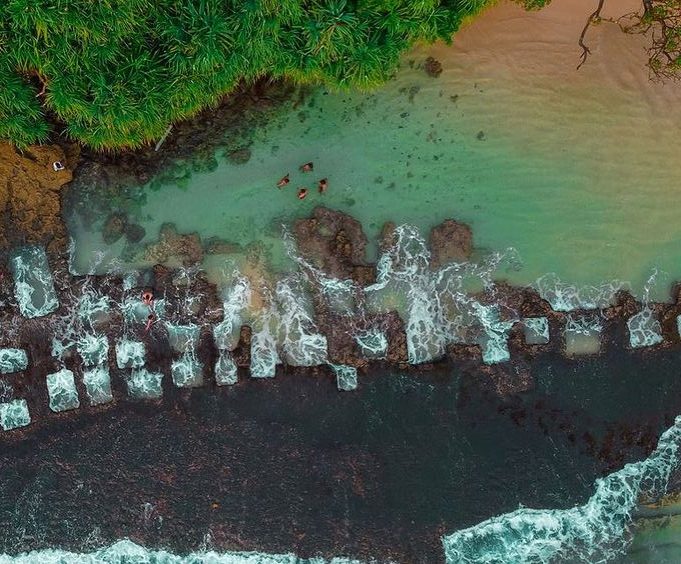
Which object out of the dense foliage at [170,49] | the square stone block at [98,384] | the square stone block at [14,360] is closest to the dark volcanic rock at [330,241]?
the dense foliage at [170,49]

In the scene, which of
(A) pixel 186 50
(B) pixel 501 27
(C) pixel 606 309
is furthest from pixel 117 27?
(C) pixel 606 309

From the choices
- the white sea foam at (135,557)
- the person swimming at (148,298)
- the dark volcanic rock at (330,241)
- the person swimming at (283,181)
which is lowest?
the white sea foam at (135,557)

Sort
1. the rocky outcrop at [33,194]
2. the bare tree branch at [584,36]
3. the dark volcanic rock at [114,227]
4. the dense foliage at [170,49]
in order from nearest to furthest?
the dense foliage at [170,49] → the bare tree branch at [584,36] → the rocky outcrop at [33,194] → the dark volcanic rock at [114,227]

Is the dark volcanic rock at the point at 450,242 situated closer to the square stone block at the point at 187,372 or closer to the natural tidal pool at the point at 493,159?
the natural tidal pool at the point at 493,159

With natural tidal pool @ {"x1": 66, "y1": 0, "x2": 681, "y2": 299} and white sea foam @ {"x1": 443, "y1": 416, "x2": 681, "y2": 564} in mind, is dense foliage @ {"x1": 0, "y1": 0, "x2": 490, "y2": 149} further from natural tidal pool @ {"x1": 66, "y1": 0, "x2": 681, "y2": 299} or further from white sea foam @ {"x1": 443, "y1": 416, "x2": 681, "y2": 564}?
white sea foam @ {"x1": 443, "y1": 416, "x2": 681, "y2": 564}

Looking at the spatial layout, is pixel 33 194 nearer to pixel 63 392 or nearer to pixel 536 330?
pixel 63 392
